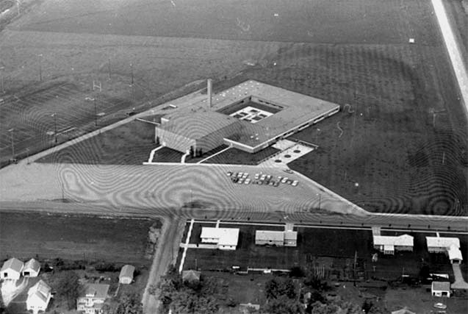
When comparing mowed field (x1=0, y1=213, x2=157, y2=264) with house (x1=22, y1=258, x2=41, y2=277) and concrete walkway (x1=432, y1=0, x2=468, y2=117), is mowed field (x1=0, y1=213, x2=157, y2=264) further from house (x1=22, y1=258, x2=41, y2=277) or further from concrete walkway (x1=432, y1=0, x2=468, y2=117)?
concrete walkway (x1=432, y1=0, x2=468, y2=117)

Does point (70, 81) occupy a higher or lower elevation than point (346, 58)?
lower

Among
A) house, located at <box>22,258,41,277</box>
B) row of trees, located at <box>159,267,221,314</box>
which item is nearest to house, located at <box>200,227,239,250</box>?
row of trees, located at <box>159,267,221,314</box>

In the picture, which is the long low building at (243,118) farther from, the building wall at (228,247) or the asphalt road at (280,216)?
the building wall at (228,247)

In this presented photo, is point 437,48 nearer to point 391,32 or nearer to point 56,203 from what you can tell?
point 391,32

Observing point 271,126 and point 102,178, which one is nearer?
point 102,178

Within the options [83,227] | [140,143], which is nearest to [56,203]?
[83,227]

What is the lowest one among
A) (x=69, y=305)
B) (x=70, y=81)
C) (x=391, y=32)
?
(x=69, y=305)
